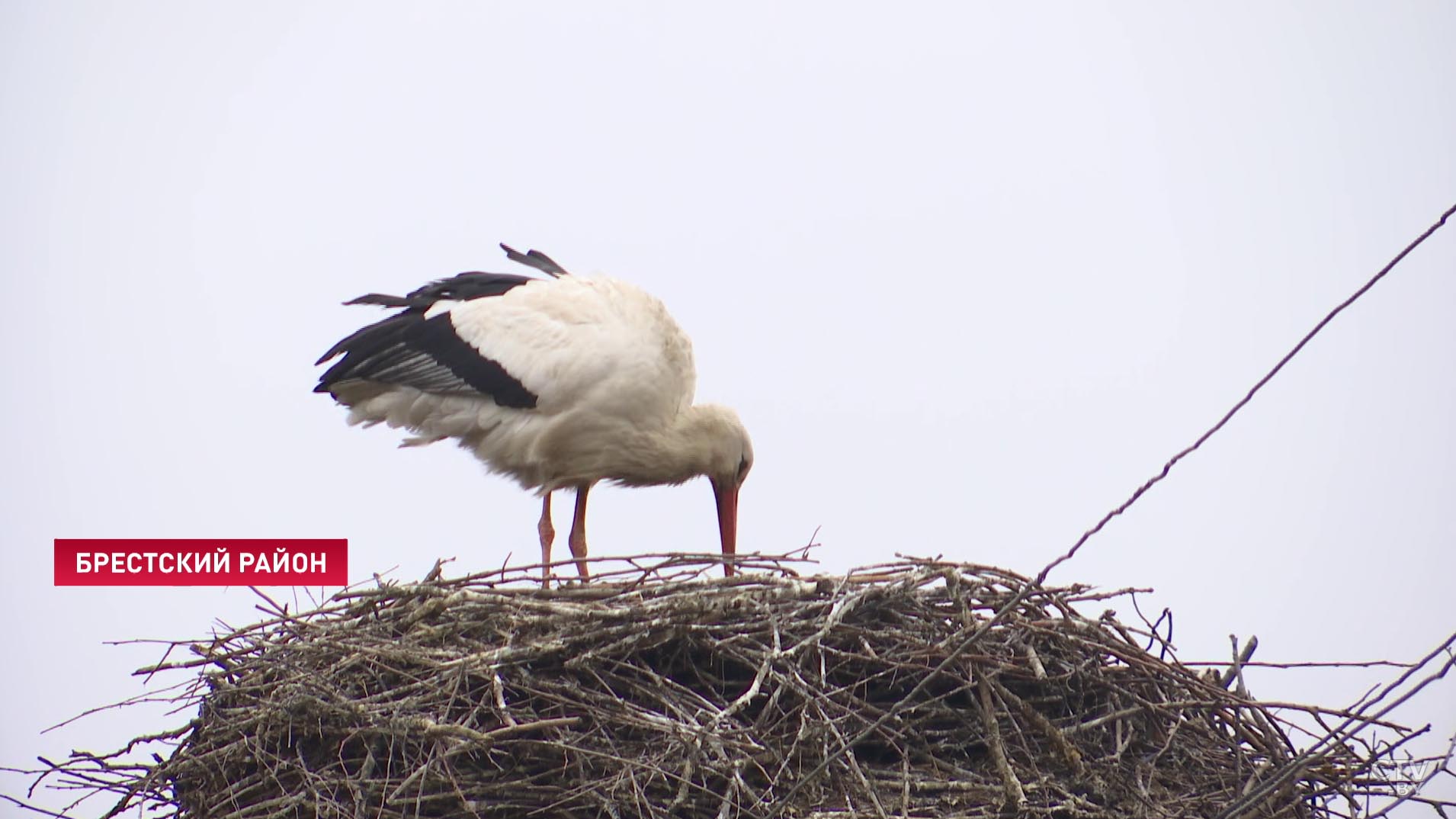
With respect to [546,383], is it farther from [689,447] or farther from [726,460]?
[726,460]

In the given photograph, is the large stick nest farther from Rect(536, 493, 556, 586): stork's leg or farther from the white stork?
Rect(536, 493, 556, 586): stork's leg

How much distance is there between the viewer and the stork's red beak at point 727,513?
671 centimetres

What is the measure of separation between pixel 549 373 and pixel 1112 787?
2.81 meters

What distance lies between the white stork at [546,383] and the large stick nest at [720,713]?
5.35ft

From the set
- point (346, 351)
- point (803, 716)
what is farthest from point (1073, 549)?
point (346, 351)

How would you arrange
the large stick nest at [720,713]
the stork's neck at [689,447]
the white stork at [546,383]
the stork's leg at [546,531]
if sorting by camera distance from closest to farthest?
the large stick nest at [720,713] → the white stork at [546,383] → the stork's neck at [689,447] → the stork's leg at [546,531]

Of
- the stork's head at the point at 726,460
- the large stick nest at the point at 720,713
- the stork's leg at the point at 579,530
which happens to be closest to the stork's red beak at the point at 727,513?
the stork's head at the point at 726,460

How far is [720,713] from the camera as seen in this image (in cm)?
407

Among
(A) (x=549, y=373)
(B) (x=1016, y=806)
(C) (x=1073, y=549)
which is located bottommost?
(B) (x=1016, y=806)

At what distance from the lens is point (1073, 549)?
3.38 m

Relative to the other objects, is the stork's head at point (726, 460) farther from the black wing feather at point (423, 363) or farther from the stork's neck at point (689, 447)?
the black wing feather at point (423, 363)

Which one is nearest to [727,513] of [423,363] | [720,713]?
[423,363]

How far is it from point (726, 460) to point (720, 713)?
261cm

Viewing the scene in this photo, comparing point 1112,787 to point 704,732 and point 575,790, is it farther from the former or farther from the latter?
point 575,790
